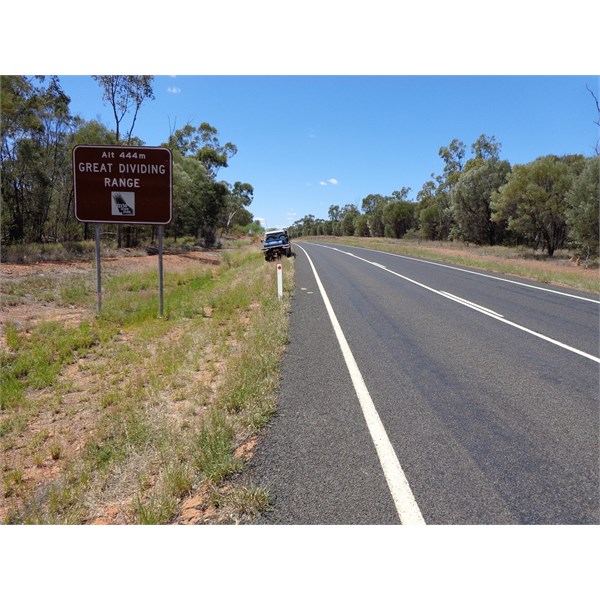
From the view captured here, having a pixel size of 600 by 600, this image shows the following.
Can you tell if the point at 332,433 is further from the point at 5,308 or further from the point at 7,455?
the point at 5,308

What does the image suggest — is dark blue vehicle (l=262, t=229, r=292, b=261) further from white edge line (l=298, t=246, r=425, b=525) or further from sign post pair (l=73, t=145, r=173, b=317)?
white edge line (l=298, t=246, r=425, b=525)

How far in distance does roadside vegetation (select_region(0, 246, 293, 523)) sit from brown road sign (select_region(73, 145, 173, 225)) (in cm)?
256

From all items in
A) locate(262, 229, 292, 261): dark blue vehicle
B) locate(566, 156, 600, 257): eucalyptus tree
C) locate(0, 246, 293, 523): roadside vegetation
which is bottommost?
locate(0, 246, 293, 523): roadside vegetation

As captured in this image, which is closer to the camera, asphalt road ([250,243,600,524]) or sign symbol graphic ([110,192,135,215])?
asphalt road ([250,243,600,524])

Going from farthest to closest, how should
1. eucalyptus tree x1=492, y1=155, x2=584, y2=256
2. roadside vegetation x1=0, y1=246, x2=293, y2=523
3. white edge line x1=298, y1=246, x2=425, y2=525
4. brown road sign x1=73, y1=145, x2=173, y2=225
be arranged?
eucalyptus tree x1=492, y1=155, x2=584, y2=256 < brown road sign x1=73, y1=145, x2=173, y2=225 < roadside vegetation x1=0, y1=246, x2=293, y2=523 < white edge line x1=298, y1=246, x2=425, y2=525

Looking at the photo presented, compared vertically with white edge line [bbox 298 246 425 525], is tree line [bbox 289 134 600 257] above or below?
above

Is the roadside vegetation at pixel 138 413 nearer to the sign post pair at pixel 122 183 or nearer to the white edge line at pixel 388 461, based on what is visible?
the white edge line at pixel 388 461

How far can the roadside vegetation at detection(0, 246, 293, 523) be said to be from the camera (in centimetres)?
288

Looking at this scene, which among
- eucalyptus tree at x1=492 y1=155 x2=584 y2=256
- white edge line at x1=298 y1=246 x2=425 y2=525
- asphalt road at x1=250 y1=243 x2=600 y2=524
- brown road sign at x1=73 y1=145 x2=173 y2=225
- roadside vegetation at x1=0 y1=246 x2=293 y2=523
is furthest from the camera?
eucalyptus tree at x1=492 y1=155 x2=584 y2=256

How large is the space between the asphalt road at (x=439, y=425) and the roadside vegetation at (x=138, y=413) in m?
0.36

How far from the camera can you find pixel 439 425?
370cm

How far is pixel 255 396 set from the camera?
13.8 ft

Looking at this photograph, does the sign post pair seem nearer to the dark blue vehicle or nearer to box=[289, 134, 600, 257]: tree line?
the dark blue vehicle

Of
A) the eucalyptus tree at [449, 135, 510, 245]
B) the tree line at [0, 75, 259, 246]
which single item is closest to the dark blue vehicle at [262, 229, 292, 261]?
the tree line at [0, 75, 259, 246]
